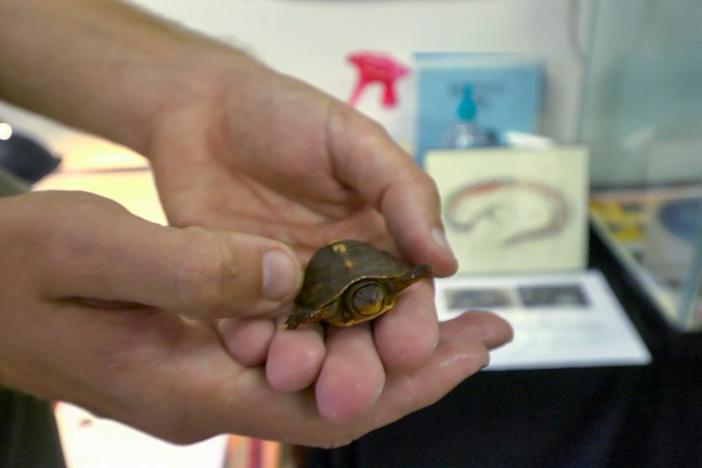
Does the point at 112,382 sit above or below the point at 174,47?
below

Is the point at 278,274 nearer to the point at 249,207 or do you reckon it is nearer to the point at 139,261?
the point at 139,261

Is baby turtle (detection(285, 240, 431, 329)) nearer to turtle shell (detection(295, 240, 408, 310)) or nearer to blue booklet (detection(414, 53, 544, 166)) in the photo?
turtle shell (detection(295, 240, 408, 310))

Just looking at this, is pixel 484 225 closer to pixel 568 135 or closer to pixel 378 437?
pixel 568 135

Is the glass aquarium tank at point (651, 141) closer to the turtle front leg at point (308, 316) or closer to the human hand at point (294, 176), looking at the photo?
the human hand at point (294, 176)

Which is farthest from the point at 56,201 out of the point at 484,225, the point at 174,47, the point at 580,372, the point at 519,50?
the point at 519,50

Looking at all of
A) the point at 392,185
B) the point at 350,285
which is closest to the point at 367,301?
the point at 350,285

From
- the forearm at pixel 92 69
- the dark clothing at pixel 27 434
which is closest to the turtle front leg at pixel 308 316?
the dark clothing at pixel 27 434
